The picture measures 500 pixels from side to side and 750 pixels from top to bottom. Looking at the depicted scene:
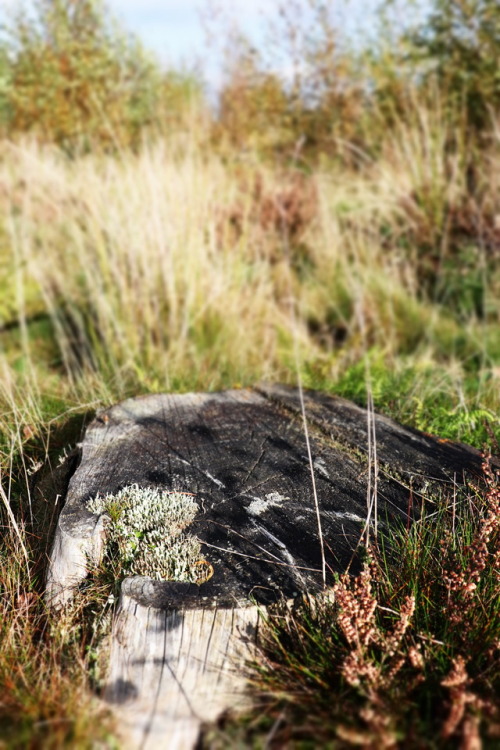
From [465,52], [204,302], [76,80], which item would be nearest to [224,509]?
[204,302]

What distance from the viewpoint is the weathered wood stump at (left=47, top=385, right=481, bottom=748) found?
1419mm

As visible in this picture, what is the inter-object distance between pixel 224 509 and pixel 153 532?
0.78ft

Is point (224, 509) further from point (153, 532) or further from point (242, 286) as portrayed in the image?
point (242, 286)

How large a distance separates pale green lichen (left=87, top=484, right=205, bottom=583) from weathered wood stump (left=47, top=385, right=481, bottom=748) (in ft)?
0.13

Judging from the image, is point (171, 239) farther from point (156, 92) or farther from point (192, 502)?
point (156, 92)

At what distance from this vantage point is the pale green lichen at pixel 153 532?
160 cm

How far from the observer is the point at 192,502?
1.83 m

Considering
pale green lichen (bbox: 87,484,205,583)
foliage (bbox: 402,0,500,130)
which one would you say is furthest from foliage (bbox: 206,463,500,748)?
foliage (bbox: 402,0,500,130)

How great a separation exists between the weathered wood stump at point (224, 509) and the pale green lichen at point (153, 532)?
39mm

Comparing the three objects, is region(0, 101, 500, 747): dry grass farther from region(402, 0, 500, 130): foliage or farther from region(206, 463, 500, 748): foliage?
region(402, 0, 500, 130): foliage

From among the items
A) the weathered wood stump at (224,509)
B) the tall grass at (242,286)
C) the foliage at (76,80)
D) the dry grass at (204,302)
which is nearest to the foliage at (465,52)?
the tall grass at (242,286)

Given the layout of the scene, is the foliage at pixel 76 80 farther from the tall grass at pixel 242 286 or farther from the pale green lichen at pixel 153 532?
the pale green lichen at pixel 153 532

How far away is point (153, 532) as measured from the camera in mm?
1690

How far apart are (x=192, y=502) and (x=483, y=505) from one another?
34.0 inches
